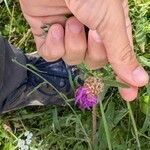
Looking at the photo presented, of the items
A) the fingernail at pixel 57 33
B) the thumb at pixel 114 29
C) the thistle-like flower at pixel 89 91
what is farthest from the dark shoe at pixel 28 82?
the thumb at pixel 114 29

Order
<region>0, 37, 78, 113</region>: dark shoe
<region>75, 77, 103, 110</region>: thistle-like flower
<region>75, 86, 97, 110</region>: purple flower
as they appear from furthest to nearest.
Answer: <region>0, 37, 78, 113</region>: dark shoe → <region>75, 86, 97, 110</region>: purple flower → <region>75, 77, 103, 110</region>: thistle-like flower

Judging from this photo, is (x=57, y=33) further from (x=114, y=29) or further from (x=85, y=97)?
(x=85, y=97)

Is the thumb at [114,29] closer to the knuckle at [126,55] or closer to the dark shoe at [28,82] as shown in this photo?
the knuckle at [126,55]

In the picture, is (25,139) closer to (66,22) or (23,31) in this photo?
(23,31)

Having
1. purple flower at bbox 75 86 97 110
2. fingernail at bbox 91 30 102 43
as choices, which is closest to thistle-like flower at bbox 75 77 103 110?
purple flower at bbox 75 86 97 110

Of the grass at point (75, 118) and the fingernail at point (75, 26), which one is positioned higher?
the fingernail at point (75, 26)

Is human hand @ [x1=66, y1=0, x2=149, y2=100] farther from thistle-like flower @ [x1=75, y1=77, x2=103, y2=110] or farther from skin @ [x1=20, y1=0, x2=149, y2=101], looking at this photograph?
thistle-like flower @ [x1=75, y1=77, x2=103, y2=110]

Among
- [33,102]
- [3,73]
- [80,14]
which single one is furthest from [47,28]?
[33,102]
